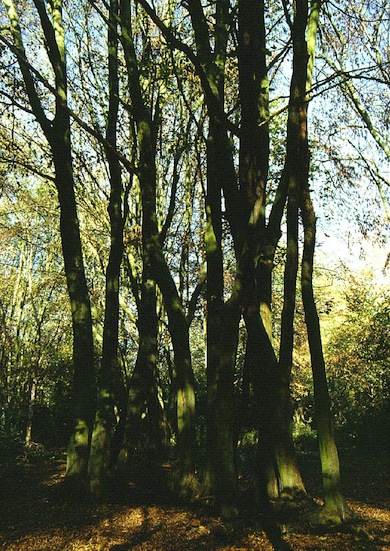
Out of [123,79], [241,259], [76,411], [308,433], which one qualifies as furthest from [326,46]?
[308,433]

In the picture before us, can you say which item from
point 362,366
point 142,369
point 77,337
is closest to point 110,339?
point 77,337

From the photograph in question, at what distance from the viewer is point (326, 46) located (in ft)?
32.5

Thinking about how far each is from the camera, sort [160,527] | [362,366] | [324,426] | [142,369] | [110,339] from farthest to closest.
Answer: [362,366], [142,369], [110,339], [160,527], [324,426]

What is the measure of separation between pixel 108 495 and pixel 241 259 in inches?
135

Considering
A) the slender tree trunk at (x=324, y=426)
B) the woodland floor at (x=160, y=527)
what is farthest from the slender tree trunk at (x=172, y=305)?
the slender tree trunk at (x=324, y=426)

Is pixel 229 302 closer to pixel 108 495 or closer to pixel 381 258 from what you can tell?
pixel 108 495

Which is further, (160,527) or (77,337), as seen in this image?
(77,337)

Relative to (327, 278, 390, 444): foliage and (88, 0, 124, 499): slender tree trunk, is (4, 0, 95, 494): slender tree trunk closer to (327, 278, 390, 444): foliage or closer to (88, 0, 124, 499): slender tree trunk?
(88, 0, 124, 499): slender tree trunk

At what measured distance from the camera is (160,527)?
457 cm

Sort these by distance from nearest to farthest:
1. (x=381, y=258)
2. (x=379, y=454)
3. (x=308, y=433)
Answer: (x=379, y=454) → (x=308, y=433) → (x=381, y=258)

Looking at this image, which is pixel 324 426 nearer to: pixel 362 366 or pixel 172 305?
pixel 172 305

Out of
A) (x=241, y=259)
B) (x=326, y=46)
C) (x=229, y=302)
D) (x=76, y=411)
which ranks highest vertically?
(x=326, y=46)

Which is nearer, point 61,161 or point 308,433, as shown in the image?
point 61,161

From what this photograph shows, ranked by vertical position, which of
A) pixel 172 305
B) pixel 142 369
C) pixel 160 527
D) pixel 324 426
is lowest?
pixel 160 527
